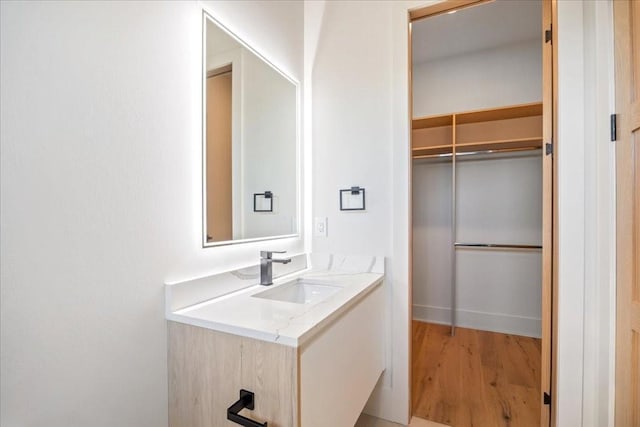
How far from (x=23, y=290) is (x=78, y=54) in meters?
0.65

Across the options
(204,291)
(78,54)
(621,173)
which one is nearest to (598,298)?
(621,173)

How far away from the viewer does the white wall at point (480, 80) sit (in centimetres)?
269

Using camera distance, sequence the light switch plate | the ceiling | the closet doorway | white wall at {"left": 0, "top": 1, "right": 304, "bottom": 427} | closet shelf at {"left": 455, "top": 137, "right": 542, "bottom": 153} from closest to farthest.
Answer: white wall at {"left": 0, "top": 1, "right": 304, "bottom": 427}, the light switch plate, the ceiling, the closet doorway, closet shelf at {"left": 455, "top": 137, "right": 542, "bottom": 153}

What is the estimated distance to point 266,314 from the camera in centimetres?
104

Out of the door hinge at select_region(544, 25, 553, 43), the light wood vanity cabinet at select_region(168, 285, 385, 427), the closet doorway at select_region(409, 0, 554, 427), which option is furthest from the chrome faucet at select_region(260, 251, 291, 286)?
the door hinge at select_region(544, 25, 553, 43)

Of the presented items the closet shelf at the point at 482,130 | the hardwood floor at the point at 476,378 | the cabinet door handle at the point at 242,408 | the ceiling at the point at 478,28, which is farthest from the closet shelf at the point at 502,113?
the cabinet door handle at the point at 242,408

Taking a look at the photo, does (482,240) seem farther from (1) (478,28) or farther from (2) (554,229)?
(1) (478,28)

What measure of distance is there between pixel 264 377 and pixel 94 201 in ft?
2.37

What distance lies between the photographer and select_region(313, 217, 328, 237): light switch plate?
192cm

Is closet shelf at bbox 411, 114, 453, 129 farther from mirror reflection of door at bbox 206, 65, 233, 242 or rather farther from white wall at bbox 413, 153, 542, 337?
mirror reflection of door at bbox 206, 65, 233, 242

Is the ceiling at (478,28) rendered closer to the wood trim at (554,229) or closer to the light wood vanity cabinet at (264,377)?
the wood trim at (554,229)

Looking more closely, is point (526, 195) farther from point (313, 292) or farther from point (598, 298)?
point (313, 292)

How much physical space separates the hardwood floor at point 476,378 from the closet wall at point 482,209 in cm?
30

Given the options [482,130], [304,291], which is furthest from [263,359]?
[482,130]
